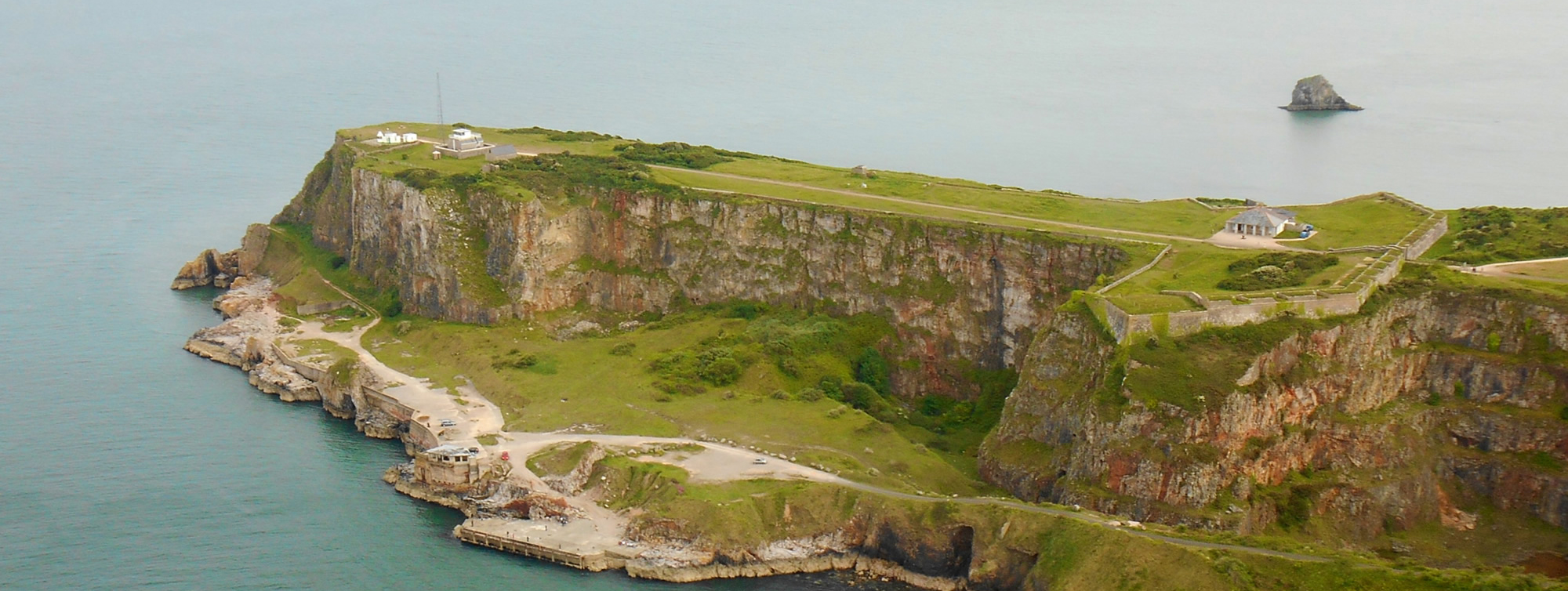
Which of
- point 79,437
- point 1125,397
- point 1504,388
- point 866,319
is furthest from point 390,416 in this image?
point 1504,388

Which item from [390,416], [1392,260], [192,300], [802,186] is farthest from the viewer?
[192,300]

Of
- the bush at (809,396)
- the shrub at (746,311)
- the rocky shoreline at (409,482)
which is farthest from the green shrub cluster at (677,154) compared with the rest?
the bush at (809,396)

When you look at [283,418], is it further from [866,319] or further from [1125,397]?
[1125,397]

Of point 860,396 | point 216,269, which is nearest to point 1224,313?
point 860,396

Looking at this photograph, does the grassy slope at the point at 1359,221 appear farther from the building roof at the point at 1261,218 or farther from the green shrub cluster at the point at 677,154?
the green shrub cluster at the point at 677,154

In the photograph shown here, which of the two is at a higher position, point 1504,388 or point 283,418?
point 1504,388

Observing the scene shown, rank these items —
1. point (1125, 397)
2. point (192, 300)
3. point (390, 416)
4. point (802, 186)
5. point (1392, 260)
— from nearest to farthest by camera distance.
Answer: point (1125, 397), point (1392, 260), point (390, 416), point (802, 186), point (192, 300)
